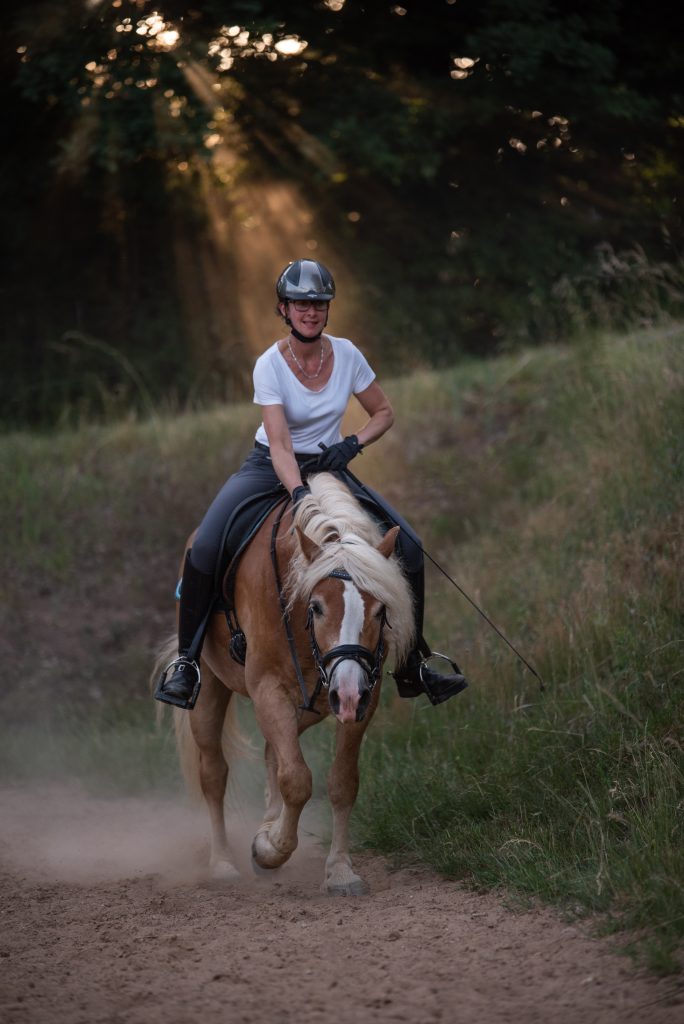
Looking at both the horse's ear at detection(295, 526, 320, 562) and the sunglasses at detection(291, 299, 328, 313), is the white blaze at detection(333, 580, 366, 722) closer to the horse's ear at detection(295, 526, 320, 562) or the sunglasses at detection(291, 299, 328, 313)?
the horse's ear at detection(295, 526, 320, 562)

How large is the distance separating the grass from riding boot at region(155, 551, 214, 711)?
1.23 meters

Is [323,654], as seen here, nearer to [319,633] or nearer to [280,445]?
[319,633]

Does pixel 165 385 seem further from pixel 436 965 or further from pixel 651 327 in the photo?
pixel 436 965

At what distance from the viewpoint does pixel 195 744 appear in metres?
6.66

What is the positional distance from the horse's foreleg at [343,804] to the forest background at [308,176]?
8089 millimetres

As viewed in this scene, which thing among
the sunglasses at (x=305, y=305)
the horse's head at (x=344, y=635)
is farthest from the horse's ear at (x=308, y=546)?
the sunglasses at (x=305, y=305)

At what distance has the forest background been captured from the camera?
46.2 feet

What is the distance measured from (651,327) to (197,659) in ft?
20.0

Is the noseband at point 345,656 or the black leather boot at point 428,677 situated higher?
the noseband at point 345,656

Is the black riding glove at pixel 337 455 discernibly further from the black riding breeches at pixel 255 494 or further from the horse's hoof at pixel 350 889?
the horse's hoof at pixel 350 889

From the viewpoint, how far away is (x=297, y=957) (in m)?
4.14

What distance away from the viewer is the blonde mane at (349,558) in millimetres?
4809

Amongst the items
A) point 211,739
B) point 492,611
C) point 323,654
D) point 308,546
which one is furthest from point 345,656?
point 492,611

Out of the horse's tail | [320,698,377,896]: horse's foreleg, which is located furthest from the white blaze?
the horse's tail
